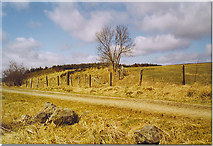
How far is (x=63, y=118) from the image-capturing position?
4.40m

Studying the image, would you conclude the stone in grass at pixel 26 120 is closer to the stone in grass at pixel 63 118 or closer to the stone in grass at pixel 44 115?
the stone in grass at pixel 44 115

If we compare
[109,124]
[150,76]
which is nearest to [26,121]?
[109,124]

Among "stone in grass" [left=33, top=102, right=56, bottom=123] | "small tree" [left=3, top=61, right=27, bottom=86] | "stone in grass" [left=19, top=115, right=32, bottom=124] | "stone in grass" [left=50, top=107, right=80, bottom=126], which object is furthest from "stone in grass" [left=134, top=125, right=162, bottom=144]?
"small tree" [left=3, top=61, right=27, bottom=86]

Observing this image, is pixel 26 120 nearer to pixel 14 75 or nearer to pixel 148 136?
pixel 148 136

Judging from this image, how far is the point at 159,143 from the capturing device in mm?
3119

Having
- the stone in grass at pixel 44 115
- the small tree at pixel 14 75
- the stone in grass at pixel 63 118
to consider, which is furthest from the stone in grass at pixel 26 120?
the small tree at pixel 14 75

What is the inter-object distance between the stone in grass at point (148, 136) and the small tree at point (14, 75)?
25593 mm

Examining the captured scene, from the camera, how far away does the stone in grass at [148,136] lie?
3.09 metres

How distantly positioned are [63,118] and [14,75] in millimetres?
25489

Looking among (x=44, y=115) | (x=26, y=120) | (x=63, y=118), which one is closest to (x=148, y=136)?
(x=63, y=118)

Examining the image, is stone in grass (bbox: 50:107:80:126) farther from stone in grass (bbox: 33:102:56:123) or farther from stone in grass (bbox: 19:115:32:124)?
stone in grass (bbox: 19:115:32:124)

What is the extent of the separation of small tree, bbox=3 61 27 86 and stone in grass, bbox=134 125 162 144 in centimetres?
2559

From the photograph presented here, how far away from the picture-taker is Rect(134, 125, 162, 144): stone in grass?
10.1 feet

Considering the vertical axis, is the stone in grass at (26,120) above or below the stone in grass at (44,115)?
below
